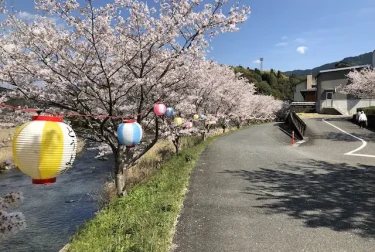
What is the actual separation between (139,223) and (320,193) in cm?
585

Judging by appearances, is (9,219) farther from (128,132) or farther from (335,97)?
Answer: (335,97)

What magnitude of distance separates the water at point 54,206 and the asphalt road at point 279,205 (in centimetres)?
494

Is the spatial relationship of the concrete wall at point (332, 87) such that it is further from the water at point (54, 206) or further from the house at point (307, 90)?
the water at point (54, 206)

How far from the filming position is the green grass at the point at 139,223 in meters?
6.16

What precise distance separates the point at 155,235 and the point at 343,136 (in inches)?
818

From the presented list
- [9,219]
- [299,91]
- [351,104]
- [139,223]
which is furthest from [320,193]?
[299,91]

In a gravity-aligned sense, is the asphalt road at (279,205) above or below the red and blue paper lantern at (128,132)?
below

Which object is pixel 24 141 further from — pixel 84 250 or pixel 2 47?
pixel 2 47

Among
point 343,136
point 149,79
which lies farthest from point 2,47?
point 343,136

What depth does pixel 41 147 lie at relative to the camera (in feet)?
14.1

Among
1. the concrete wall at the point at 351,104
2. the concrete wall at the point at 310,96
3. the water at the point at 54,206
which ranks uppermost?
the concrete wall at the point at 310,96

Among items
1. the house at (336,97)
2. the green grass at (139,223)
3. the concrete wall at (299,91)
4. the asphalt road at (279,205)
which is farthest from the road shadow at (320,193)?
the concrete wall at (299,91)

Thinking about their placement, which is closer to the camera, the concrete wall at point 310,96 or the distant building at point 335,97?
the distant building at point 335,97

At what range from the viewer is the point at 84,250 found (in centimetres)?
650
